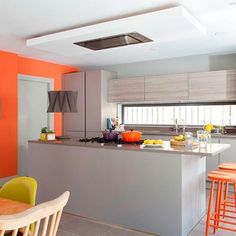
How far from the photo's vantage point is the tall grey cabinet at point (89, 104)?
234 inches

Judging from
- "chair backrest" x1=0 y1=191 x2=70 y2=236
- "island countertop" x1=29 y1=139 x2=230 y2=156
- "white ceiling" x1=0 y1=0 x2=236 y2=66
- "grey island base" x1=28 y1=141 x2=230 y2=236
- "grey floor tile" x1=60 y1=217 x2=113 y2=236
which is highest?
"white ceiling" x1=0 y1=0 x2=236 y2=66

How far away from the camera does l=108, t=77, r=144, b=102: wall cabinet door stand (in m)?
5.71

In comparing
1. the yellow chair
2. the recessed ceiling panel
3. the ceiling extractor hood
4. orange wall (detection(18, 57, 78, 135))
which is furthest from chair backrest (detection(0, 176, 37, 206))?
orange wall (detection(18, 57, 78, 135))

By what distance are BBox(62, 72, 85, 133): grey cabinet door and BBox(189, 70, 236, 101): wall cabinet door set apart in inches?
92.6

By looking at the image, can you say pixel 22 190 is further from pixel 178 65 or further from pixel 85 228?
pixel 178 65

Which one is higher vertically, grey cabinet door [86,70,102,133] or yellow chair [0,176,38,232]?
grey cabinet door [86,70,102,133]

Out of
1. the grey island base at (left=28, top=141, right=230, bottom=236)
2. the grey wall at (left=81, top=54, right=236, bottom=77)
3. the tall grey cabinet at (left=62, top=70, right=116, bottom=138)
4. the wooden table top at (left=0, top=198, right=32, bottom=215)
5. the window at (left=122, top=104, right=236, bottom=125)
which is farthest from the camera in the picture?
the tall grey cabinet at (left=62, top=70, right=116, bottom=138)

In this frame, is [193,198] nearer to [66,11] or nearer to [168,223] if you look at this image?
[168,223]

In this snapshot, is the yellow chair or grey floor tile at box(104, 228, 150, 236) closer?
the yellow chair

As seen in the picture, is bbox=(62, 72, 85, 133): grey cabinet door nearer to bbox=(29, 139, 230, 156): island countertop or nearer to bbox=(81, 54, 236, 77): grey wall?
bbox=(81, 54, 236, 77): grey wall

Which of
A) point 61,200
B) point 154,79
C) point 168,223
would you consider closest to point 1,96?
point 154,79

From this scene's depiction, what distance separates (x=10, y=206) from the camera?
5.49 feet

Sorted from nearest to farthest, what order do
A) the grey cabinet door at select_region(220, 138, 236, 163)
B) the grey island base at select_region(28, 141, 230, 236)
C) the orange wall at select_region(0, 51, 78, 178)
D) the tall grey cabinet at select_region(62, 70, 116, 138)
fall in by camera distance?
the grey island base at select_region(28, 141, 230, 236), the grey cabinet door at select_region(220, 138, 236, 163), the orange wall at select_region(0, 51, 78, 178), the tall grey cabinet at select_region(62, 70, 116, 138)

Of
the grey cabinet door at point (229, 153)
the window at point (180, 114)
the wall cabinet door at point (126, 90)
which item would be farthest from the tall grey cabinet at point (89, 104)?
the grey cabinet door at point (229, 153)
